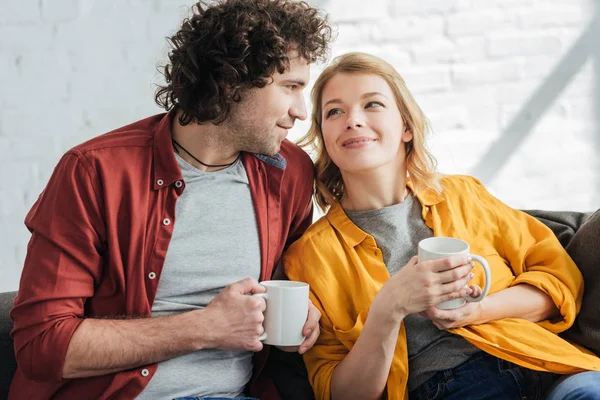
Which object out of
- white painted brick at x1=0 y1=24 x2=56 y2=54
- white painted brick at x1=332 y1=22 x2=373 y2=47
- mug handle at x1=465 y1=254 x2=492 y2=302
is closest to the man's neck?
mug handle at x1=465 y1=254 x2=492 y2=302

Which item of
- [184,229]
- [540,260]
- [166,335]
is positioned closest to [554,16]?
[540,260]

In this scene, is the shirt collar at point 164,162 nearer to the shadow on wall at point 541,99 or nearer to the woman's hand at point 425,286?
the woman's hand at point 425,286

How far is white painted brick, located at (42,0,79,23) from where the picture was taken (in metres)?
2.43

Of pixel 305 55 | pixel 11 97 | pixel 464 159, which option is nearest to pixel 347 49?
pixel 464 159

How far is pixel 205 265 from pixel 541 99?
177 cm

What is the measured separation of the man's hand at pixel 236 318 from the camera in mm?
1500

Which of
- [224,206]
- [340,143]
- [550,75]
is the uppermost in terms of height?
[550,75]

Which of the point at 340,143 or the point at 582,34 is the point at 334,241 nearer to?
the point at 340,143

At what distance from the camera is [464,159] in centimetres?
285

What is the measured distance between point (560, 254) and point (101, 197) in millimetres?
1040

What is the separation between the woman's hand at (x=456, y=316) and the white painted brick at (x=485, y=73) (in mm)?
1401

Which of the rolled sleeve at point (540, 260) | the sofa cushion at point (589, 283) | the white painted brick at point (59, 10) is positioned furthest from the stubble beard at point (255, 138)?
the white painted brick at point (59, 10)

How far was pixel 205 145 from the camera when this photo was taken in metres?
1.69

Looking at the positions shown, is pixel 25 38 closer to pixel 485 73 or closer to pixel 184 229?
pixel 184 229
